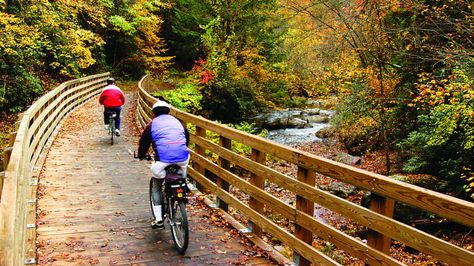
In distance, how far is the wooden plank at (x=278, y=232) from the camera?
4582 mm

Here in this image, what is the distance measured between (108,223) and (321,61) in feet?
60.6

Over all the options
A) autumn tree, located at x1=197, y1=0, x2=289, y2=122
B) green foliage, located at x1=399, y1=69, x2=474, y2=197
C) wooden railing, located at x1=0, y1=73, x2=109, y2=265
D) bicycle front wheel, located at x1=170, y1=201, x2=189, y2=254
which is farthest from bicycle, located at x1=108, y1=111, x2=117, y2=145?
autumn tree, located at x1=197, y1=0, x2=289, y2=122

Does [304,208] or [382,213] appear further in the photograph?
[304,208]

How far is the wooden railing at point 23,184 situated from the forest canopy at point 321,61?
5.08m

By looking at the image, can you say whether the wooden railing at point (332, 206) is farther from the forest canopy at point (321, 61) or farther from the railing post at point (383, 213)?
the forest canopy at point (321, 61)

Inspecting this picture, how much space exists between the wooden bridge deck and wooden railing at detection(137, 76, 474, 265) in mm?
635

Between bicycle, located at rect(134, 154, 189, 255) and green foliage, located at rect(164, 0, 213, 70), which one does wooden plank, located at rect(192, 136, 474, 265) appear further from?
green foliage, located at rect(164, 0, 213, 70)

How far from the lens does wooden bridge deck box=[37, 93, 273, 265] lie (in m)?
5.40

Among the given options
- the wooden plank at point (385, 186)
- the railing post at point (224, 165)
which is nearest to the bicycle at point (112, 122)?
Result: the railing post at point (224, 165)

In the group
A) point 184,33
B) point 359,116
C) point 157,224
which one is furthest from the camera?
point 184,33

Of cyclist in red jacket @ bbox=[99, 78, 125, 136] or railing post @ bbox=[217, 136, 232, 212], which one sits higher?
cyclist in red jacket @ bbox=[99, 78, 125, 136]

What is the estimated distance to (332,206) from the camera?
14.3 feet

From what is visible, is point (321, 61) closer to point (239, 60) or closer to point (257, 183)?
point (239, 60)

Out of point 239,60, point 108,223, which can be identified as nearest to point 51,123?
point 108,223
